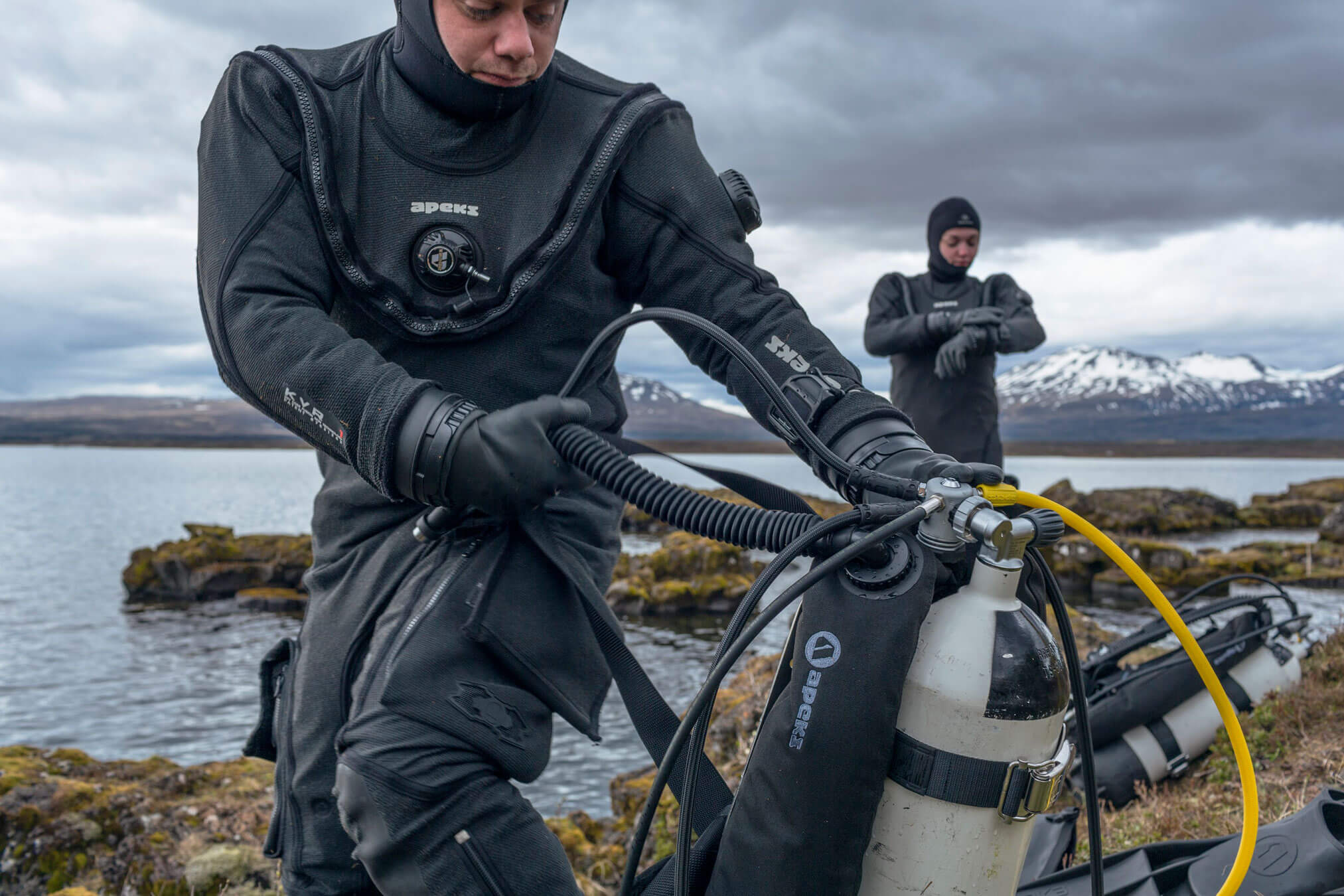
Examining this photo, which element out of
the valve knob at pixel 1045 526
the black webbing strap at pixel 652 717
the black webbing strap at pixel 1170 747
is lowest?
the black webbing strap at pixel 1170 747

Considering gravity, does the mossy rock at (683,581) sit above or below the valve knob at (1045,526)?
below

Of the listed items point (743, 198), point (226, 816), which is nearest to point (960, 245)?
point (743, 198)

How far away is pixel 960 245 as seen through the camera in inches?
314

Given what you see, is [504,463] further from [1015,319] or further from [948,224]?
[948,224]

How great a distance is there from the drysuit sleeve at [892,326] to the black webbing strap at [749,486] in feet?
17.8

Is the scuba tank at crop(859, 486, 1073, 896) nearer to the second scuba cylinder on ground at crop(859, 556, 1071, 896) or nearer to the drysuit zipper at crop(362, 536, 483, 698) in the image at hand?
the second scuba cylinder on ground at crop(859, 556, 1071, 896)

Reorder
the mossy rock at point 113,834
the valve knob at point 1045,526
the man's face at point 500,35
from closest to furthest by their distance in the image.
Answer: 1. the valve knob at point 1045,526
2. the man's face at point 500,35
3. the mossy rock at point 113,834

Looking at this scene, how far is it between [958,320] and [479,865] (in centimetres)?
614

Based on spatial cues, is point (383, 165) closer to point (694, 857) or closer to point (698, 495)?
point (698, 495)

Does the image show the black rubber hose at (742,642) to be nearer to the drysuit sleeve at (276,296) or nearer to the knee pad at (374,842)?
the knee pad at (374,842)

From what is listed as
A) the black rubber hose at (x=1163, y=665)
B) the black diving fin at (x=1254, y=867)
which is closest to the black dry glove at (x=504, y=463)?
the black diving fin at (x=1254, y=867)

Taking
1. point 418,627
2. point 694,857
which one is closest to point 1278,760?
point 694,857

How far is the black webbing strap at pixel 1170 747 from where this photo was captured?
17.2 ft

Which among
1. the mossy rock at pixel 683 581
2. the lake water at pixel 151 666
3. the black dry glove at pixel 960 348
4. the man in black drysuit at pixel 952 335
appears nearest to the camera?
the black dry glove at pixel 960 348
